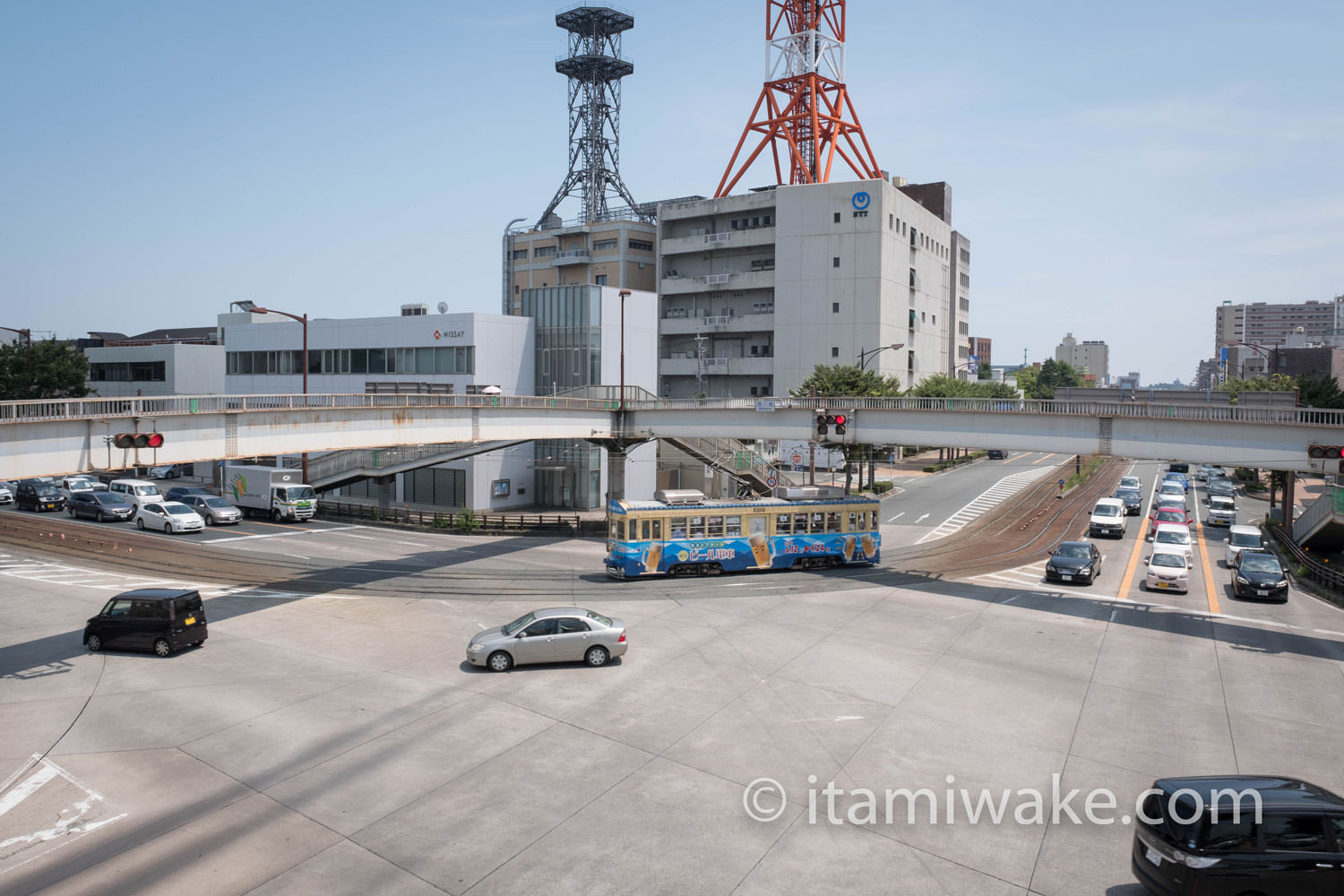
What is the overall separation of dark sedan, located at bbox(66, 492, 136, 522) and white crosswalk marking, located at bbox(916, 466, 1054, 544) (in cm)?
4547

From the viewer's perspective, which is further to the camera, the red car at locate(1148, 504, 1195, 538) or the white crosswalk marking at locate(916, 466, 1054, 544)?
the white crosswalk marking at locate(916, 466, 1054, 544)

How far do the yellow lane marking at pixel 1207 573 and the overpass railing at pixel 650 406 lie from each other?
6.86 metres

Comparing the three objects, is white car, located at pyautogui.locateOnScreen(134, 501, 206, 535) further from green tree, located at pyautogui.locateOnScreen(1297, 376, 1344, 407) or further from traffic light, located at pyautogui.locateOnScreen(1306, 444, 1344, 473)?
green tree, located at pyautogui.locateOnScreen(1297, 376, 1344, 407)

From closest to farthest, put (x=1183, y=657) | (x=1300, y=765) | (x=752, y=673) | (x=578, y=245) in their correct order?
1. (x=1300, y=765)
2. (x=752, y=673)
3. (x=1183, y=657)
4. (x=578, y=245)

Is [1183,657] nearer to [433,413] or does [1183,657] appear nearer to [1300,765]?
[1300,765]

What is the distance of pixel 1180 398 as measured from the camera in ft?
105

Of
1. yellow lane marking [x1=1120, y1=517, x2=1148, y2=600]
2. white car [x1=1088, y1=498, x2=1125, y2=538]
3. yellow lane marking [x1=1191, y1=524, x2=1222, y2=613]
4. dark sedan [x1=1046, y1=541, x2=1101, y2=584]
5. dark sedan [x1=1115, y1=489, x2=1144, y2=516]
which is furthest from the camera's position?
dark sedan [x1=1115, y1=489, x2=1144, y2=516]

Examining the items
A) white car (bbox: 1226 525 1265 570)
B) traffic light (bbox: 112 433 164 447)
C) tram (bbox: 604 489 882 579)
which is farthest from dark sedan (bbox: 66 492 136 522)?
white car (bbox: 1226 525 1265 570)

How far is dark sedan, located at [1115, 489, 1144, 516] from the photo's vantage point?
5962cm

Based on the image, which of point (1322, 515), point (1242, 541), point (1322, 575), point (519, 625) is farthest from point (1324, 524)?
point (519, 625)

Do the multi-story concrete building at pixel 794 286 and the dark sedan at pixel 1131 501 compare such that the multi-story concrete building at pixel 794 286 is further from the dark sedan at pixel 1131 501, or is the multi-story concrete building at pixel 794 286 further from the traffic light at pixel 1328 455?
the traffic light at pixel 1328 455

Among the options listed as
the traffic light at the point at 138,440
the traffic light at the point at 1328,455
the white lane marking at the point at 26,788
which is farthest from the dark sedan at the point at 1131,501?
the white lane marking at the point at 26,788

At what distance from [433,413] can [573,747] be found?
2170 cm

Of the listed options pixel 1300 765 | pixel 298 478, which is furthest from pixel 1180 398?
pixel 298 478
